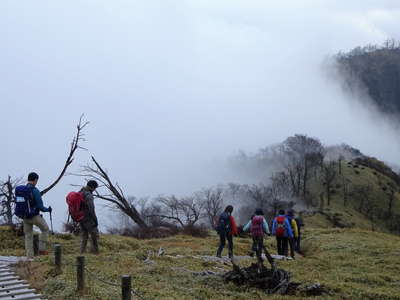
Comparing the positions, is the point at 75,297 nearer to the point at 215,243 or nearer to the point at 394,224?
the point at 215,243

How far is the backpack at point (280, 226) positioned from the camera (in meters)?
20.1

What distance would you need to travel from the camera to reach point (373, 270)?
1853 cm

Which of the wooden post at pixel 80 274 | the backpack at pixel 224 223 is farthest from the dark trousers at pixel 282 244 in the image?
the wooden post at pixel 80 274

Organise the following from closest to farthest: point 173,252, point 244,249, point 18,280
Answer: point 18,280, point 173,252, point 244,249

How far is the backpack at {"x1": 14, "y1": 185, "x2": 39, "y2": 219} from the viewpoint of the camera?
44.0ft

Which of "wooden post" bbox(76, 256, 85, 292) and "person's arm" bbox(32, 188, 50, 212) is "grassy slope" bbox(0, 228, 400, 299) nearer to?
"wooden post" bbox(76, 256, 85, 292)

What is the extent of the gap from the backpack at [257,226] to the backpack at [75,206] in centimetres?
583

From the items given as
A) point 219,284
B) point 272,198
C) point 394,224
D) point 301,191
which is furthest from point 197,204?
point 219,284

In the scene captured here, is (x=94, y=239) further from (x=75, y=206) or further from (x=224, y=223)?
(x=224, y=223)

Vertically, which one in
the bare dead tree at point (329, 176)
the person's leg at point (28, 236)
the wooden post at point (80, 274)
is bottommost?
the wooden post at point (80, 274)

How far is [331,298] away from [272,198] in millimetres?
→ 94281

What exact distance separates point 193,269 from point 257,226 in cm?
264

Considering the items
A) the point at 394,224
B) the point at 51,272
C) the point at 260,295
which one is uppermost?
the point at 51,272

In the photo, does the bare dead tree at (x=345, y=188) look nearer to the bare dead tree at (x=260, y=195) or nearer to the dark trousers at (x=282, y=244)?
the bare dead tree at (x=260, y=195)
